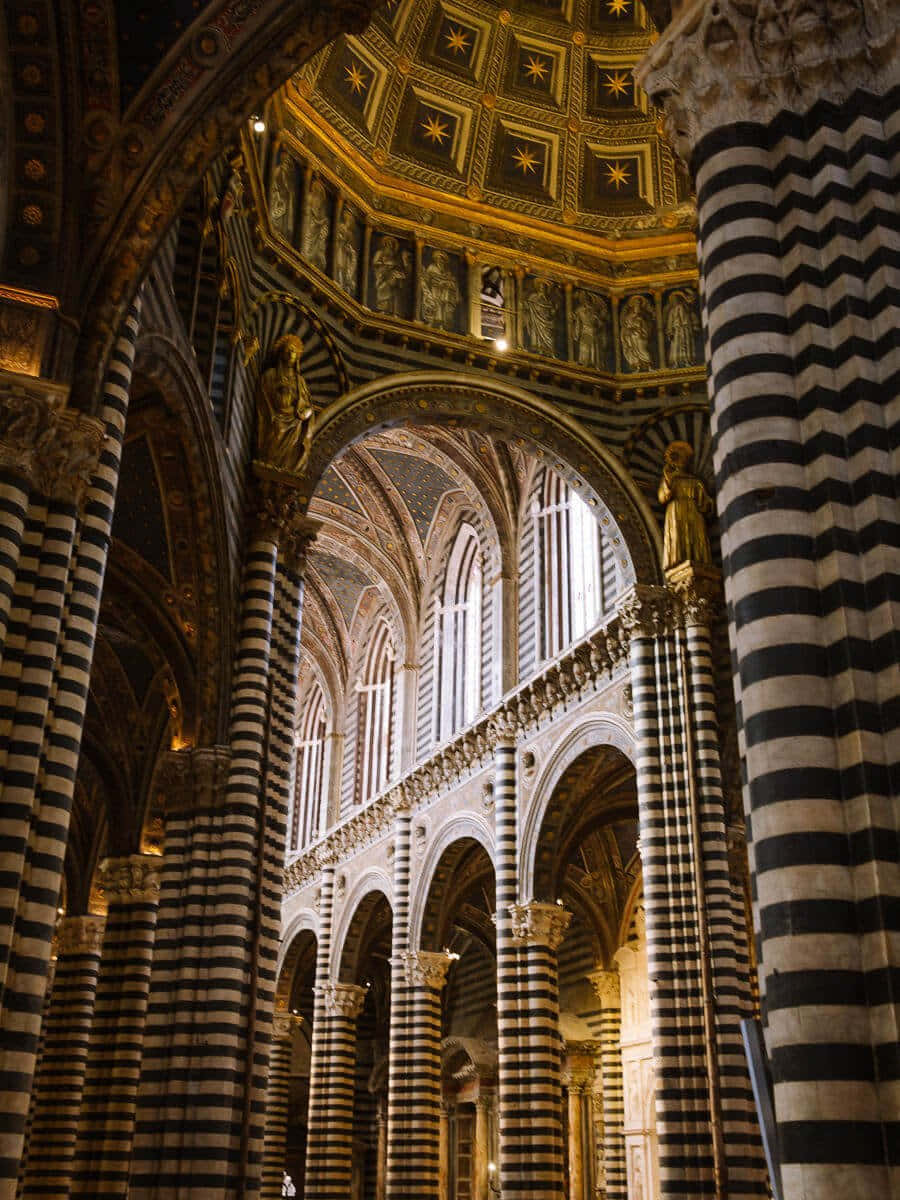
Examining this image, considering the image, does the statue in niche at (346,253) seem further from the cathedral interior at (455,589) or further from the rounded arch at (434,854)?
the rounded arch at (434,854)

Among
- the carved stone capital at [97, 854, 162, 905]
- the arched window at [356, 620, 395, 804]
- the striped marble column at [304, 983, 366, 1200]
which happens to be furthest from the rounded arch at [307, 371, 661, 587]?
the striped marble column at [304, 983, 366, 1200]

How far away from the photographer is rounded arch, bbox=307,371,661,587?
1892 centimetres

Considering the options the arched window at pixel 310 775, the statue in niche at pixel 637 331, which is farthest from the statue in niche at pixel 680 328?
the arched window at pixel 310 775

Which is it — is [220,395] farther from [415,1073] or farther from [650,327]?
[415,1073]

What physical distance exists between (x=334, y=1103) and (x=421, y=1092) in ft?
13.1

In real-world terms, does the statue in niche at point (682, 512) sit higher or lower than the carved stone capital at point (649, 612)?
higher

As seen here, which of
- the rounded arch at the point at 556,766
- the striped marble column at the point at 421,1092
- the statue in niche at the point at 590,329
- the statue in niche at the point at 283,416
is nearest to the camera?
the statue in niche at the point at 283,416

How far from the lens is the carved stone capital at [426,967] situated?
24.8 meters

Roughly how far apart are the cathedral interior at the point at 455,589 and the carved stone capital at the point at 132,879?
68 millimetres

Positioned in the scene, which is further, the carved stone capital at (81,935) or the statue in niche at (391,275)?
the carved stone capital at (81,935)

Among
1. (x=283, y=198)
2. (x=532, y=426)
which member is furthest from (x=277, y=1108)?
(x=283, y=198)

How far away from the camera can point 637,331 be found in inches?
823

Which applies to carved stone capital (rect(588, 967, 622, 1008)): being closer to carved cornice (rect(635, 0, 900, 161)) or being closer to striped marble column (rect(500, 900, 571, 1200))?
striped marble column (rect(500, 900, 571, 1200))

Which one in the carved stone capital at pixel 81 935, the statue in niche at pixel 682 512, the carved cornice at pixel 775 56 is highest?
the statue in niche at pixel 682 512
